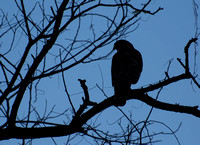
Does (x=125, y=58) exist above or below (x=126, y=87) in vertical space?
above

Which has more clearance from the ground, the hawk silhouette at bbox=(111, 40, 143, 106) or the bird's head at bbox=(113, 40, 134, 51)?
the bird's head at bbox=(113, 40, 134, 51)

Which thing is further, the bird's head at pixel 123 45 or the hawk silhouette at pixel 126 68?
the bird's head at pixel 123 45

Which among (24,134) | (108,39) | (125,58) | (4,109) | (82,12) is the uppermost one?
(125,58)

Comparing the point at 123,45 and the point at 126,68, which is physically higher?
the point at 123,45

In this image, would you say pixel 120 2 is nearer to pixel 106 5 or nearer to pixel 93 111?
pixel 106 5

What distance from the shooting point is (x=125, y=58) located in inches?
189

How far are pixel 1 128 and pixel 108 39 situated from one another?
1.26 m

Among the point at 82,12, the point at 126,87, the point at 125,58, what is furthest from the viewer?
the point at 125,58

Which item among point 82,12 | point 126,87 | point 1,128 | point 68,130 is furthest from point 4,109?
point 126,87

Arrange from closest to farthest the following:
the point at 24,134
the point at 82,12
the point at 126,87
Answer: the point at 24,134 < the point at 82,12 < the point at 126,87

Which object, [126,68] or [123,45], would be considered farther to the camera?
[123,45]

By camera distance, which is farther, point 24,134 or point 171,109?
point 171,109

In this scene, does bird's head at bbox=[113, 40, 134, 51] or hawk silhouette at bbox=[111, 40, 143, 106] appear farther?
bird's head at bbox=[113, 40, 134, 51]

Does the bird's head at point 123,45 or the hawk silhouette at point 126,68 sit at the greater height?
the bird's head at point 123,45
